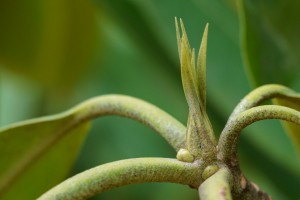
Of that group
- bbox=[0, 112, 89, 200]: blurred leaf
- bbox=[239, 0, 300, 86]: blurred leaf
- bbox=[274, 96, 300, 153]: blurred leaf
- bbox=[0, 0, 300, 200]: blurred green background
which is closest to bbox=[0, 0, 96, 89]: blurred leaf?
bbox=[0, 0, 300, 200]: blurred green background

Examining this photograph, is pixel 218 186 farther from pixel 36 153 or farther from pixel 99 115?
pixel 36 153

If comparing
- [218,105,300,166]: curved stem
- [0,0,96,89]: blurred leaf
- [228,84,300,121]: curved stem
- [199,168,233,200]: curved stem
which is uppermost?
[0,0,96,89]: blurred leaf

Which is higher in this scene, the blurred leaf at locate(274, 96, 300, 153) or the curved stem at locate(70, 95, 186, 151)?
the curved stem at locate(70, 95, 186, 151)

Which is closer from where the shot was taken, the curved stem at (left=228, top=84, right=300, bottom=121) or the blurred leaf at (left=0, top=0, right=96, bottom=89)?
the curved stem at (left=228, top=84, right=300, bottom=121)

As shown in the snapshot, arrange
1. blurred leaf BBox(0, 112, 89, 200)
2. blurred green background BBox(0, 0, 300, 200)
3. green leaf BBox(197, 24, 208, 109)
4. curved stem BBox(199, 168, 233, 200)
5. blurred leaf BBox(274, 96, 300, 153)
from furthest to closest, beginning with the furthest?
blurred green background BBox(0, 0, 300, 200)
blurred leaf BBox(0, 112, 89, 200)
blurred leaf BBox(274, 96, 300, 153)
green leaf BBox(197, 24, 208, 109)
curved stem BBox(199, 168, 233, 200)

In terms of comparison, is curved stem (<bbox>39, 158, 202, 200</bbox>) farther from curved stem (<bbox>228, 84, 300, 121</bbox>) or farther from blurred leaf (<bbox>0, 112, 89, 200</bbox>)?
blurred leaf (<bbox>0, 112, 89, 200</bbox>)

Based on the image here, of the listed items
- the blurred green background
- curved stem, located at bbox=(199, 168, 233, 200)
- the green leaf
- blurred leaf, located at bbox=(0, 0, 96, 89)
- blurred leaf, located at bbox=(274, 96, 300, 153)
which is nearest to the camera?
curved stem, located at bbox=(199, 168, 233, 200)

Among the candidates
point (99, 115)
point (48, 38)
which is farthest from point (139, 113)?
point (48, 38)

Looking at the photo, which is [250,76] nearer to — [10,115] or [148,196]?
[148,196]
